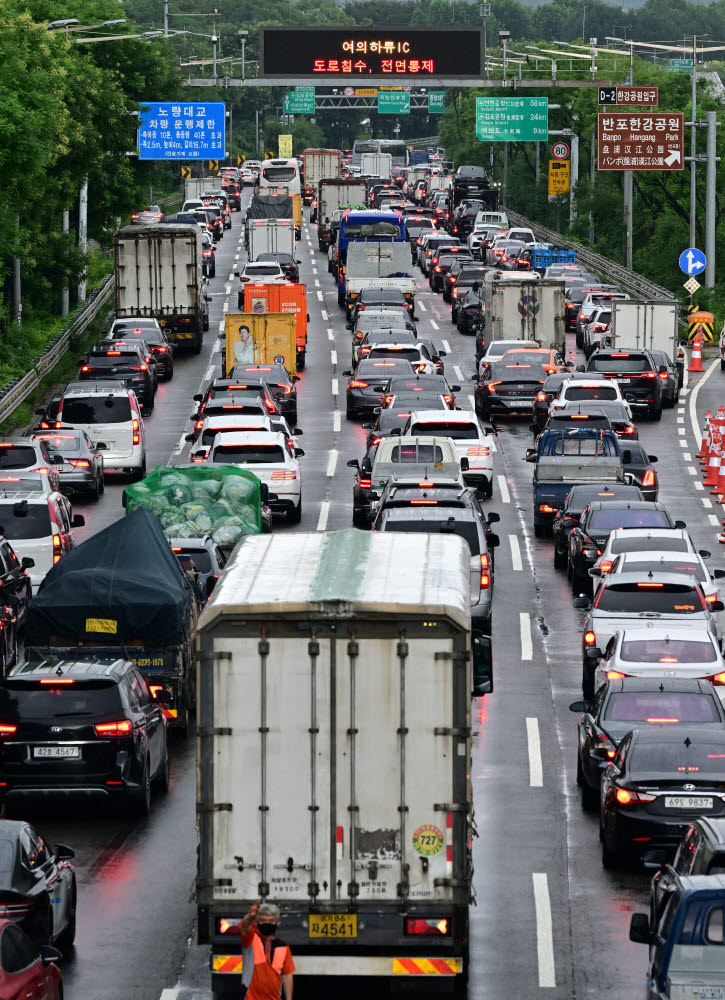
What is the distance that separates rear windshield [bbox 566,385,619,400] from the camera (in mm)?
45219

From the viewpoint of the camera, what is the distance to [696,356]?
199 feet

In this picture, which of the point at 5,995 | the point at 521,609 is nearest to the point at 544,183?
the point at 521,609

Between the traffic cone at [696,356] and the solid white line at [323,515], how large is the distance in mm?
23717

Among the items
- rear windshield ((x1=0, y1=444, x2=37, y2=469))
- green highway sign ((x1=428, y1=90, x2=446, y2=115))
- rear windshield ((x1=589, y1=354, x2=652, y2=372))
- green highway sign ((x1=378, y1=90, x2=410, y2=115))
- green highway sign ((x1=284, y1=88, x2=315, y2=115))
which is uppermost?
green highway sign ((x1=428, y1=90, x2=446, y2=115))

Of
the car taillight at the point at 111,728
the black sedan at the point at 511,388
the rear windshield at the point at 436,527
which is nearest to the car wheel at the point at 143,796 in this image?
the car taillight at the point at 111,728

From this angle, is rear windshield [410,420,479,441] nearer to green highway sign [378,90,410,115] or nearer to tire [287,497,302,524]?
tire [287,497,302,524]

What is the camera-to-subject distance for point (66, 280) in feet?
219

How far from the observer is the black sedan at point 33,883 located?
46.5ft

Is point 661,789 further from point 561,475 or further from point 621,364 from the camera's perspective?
point 621,364

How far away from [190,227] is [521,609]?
103ft

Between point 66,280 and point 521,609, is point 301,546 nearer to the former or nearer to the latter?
point 521,609

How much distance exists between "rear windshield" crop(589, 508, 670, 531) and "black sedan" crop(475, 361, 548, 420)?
17749 mm

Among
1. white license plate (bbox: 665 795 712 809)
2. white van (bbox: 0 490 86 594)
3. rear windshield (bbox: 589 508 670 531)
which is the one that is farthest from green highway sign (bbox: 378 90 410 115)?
white license plate (bbox: 665 795 712 809)

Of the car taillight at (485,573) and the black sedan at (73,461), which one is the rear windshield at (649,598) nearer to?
the car taillight at (485,573)
